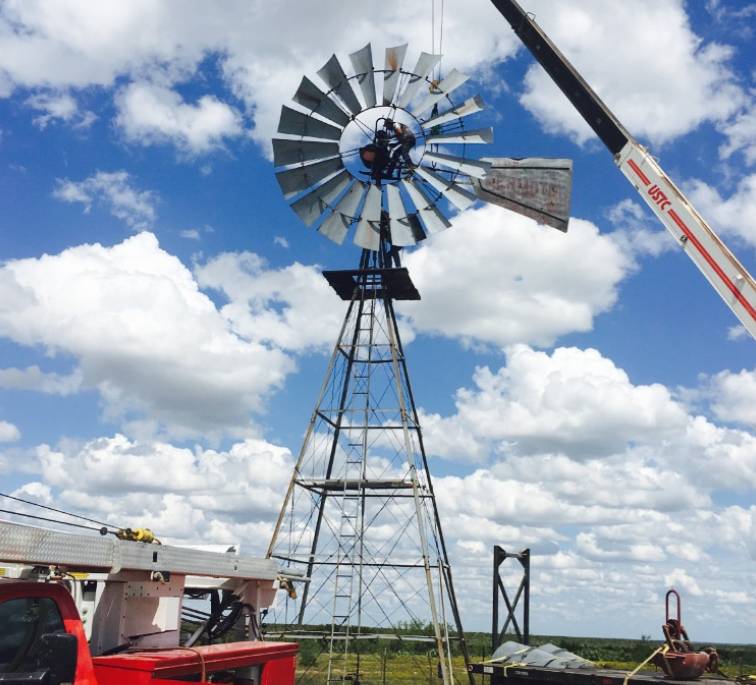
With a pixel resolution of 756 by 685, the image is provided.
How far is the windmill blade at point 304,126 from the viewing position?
75.6 feet

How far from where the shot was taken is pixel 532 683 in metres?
13.6

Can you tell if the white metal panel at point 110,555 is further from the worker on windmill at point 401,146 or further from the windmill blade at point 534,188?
the worker on windmill at point 401,146

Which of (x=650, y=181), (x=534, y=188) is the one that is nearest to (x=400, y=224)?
(x=534, y=188)

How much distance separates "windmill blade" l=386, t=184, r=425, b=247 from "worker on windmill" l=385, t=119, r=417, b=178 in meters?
0.83

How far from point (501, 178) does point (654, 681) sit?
1066 centimetres

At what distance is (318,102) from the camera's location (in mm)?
23125

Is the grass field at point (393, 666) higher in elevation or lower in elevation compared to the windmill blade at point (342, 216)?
lower

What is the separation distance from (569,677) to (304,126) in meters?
16.1

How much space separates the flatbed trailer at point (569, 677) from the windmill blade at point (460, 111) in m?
14.5

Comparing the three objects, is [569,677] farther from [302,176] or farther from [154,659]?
[302,176]

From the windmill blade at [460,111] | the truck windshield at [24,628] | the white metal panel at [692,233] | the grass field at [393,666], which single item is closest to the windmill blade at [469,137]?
the windmill blade at [460,111]

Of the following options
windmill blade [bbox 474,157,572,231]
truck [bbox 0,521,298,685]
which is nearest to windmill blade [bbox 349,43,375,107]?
windmill blade [bbox 474,157,572,231]

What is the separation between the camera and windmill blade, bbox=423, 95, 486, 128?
23.0 meters

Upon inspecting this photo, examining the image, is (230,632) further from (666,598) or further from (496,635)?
(496,635)
